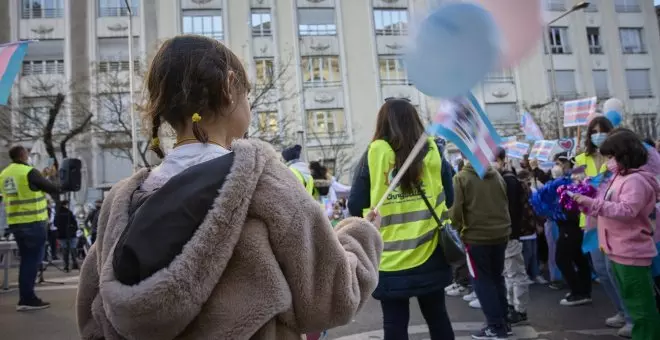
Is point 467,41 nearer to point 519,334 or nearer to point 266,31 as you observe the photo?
point 519,334

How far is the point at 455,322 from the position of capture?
17.5 ft

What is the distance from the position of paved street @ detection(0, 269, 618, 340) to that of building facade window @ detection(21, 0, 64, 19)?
88.7 feet

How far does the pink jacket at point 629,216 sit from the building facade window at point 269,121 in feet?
A: 74.1

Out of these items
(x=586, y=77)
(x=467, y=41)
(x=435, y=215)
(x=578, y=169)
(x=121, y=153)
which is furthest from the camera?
(x=586, y=77)

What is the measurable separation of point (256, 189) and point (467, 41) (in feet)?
3.84

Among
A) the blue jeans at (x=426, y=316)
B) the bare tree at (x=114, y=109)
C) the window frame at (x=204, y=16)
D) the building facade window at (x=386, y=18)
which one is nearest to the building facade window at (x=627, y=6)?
the building facade window at (x=386, y=18)

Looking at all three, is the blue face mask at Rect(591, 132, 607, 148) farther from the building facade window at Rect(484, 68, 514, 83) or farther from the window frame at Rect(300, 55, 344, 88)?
the window frame at Rect(300, 55, 344, 88)

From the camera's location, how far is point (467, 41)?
1.95 meters

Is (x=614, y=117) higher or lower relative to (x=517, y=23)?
higher

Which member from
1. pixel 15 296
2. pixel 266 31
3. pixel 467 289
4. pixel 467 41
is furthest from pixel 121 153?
pixel 467 41

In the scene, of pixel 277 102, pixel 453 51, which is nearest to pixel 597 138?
pixel 453 51

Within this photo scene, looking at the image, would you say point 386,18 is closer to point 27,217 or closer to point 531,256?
Answer: point 531,256

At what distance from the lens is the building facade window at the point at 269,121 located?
2652cm

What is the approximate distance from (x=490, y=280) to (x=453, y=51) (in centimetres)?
305
